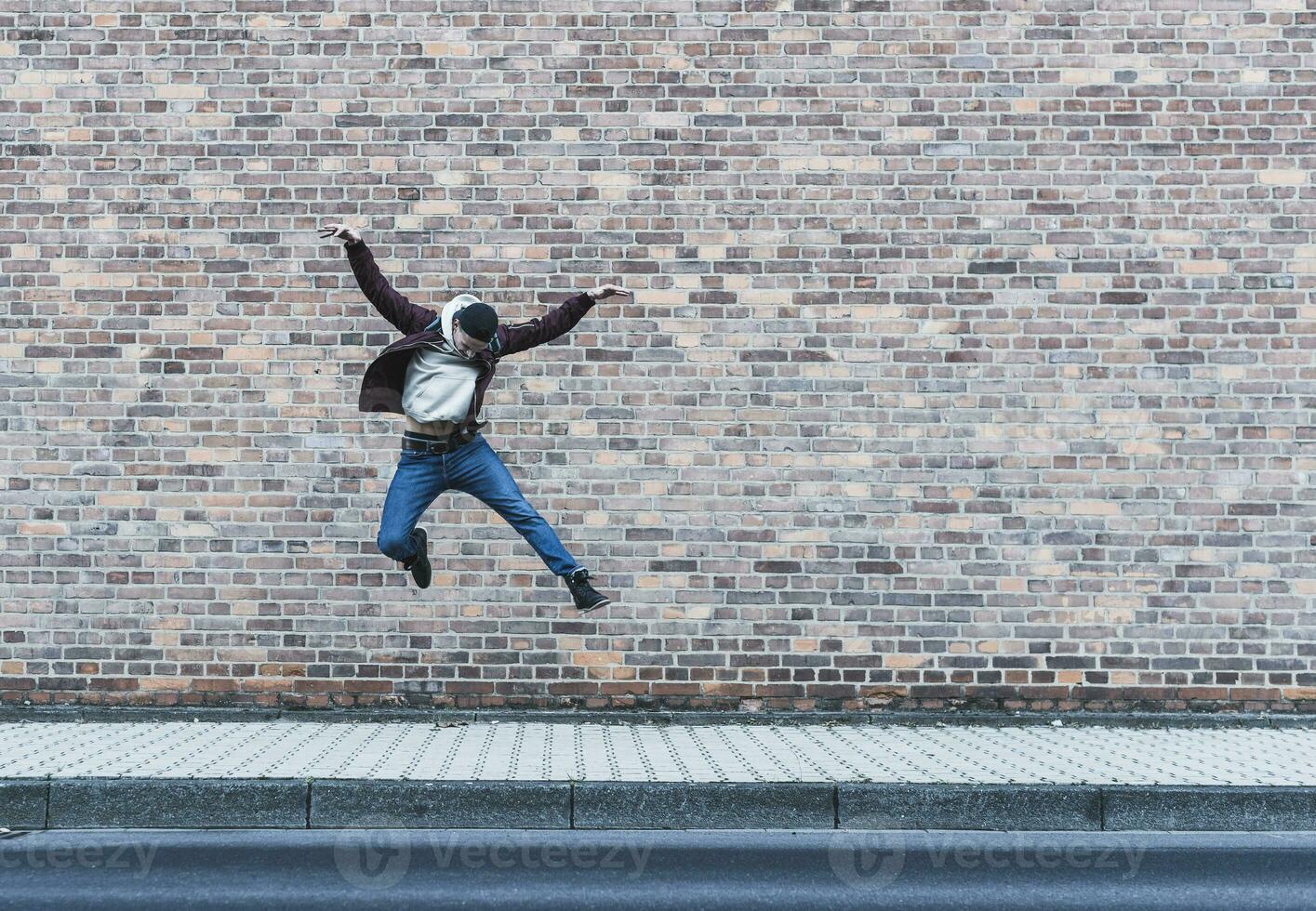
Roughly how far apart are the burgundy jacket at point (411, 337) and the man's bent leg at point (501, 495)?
161 millimetres

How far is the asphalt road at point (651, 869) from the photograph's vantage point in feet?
12.6

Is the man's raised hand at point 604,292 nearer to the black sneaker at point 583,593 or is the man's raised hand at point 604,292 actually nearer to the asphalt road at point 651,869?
the black sneaker at point 583,593

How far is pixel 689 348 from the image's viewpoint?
635cm

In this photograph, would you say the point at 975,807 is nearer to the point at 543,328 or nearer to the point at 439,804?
the point at 439,804

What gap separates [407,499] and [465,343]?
0.89 meters

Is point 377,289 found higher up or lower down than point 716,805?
higher up

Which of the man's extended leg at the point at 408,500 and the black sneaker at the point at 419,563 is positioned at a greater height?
the man's extended leg at the point at 408,500

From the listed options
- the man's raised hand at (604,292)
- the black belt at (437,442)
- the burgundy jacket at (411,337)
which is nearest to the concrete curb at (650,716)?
the black belt at (437,442)

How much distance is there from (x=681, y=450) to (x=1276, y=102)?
162 inches

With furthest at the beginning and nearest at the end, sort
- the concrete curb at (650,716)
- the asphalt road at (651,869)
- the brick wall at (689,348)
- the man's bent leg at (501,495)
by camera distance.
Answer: the brick wall at (689,348) < the concrete curb at (650,716) < the man's bent leg at (501,495) < the asphalt road at (651,869)

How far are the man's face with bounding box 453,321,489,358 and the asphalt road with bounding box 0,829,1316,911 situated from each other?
7.52ft

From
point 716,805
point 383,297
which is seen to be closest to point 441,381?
point 383,297

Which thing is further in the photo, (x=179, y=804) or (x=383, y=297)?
(x=383, y=297)

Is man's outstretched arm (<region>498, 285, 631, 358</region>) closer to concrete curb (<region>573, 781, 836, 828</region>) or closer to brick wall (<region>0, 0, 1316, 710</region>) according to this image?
brick wall (<region>0, 0, 1316, 710</region>)
